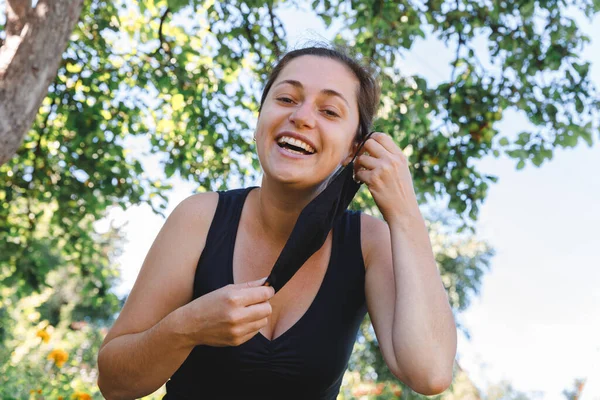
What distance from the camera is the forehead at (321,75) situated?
211 centimetres

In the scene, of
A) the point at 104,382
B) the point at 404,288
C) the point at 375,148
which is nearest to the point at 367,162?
the point at 375,148

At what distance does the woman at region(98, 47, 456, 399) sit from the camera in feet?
6.12

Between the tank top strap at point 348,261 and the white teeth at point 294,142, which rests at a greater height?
the white teeth at point 294,142

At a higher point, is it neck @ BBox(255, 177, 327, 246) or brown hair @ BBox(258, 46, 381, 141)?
brown hair @ BBox(258, 46, 381, 141)

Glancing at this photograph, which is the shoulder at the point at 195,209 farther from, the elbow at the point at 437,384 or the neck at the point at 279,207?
the elbow at the point at 437,384

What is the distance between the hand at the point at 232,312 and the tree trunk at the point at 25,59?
197 centimetres

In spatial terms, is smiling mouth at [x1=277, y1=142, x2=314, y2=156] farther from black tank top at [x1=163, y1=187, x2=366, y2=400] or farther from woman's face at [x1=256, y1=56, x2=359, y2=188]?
black tank top at [x1=163, y1=187, x2=366, y2=400]

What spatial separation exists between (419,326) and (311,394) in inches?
17.8

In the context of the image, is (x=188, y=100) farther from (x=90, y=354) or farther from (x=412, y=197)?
(x=90, y=354)

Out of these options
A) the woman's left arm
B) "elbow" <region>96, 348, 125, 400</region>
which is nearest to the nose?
the woman's left arm

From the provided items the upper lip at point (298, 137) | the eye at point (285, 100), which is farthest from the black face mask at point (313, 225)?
the eye at point (285, 100)

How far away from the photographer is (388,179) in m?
2.01

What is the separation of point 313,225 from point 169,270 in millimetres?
529

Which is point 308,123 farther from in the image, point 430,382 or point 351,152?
point 430,382
